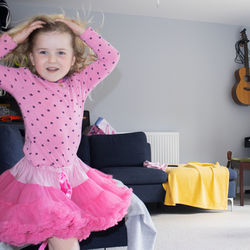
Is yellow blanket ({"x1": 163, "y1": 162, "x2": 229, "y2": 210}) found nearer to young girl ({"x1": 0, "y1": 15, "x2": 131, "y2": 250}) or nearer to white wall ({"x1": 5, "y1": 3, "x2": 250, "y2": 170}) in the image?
white wall ({"x1": 5, "y1": 3, "x2": 250, "y2": 170})

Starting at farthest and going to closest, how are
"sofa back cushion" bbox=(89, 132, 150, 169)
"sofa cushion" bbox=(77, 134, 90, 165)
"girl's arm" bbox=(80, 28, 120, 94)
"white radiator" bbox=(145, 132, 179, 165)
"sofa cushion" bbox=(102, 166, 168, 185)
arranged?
"white radiator" bbox=(145, 132, 179, 165), "sofa back cushion" bbox=(89, 132, 150, 169), "sofa cushion" bbox=(77, 134, 90, 165), "sofa cushion" bbox=(102, 166, 168, 185), "girl's arm" bbox=(80, 28, 120, 94)

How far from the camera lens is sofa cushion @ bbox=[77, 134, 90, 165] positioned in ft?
10.9

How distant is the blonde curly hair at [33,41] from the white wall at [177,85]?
306 cm

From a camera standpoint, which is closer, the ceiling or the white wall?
the ceiling

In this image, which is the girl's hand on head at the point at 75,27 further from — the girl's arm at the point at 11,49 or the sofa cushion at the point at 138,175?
the sofa cushion at the point at 138,175

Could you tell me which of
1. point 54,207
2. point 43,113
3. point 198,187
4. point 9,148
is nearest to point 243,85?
point 198,187

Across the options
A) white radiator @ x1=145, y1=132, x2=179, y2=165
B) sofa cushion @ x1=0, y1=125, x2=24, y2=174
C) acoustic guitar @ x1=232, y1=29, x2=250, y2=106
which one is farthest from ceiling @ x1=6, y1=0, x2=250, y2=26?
sofa cushion @ x1=0, y1=125, x2=24, y2=174

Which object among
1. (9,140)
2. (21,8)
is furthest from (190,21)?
(9,140)

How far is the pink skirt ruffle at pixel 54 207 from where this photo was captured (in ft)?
3.17

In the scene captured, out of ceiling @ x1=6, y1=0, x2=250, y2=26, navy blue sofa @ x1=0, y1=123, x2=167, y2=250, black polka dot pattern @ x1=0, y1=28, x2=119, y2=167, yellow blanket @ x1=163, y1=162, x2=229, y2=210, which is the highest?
ceiling @ x1=6, y1=0, x2=250, y2=26

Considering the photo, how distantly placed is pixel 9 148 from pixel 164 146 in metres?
2.93

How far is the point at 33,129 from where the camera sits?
117 centimetres

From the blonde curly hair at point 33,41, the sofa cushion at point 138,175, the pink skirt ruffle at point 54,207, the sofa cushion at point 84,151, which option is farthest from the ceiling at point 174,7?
the pink skirt ruffle at point 54,207

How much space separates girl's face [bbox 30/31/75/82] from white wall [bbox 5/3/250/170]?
3188 millimetres
